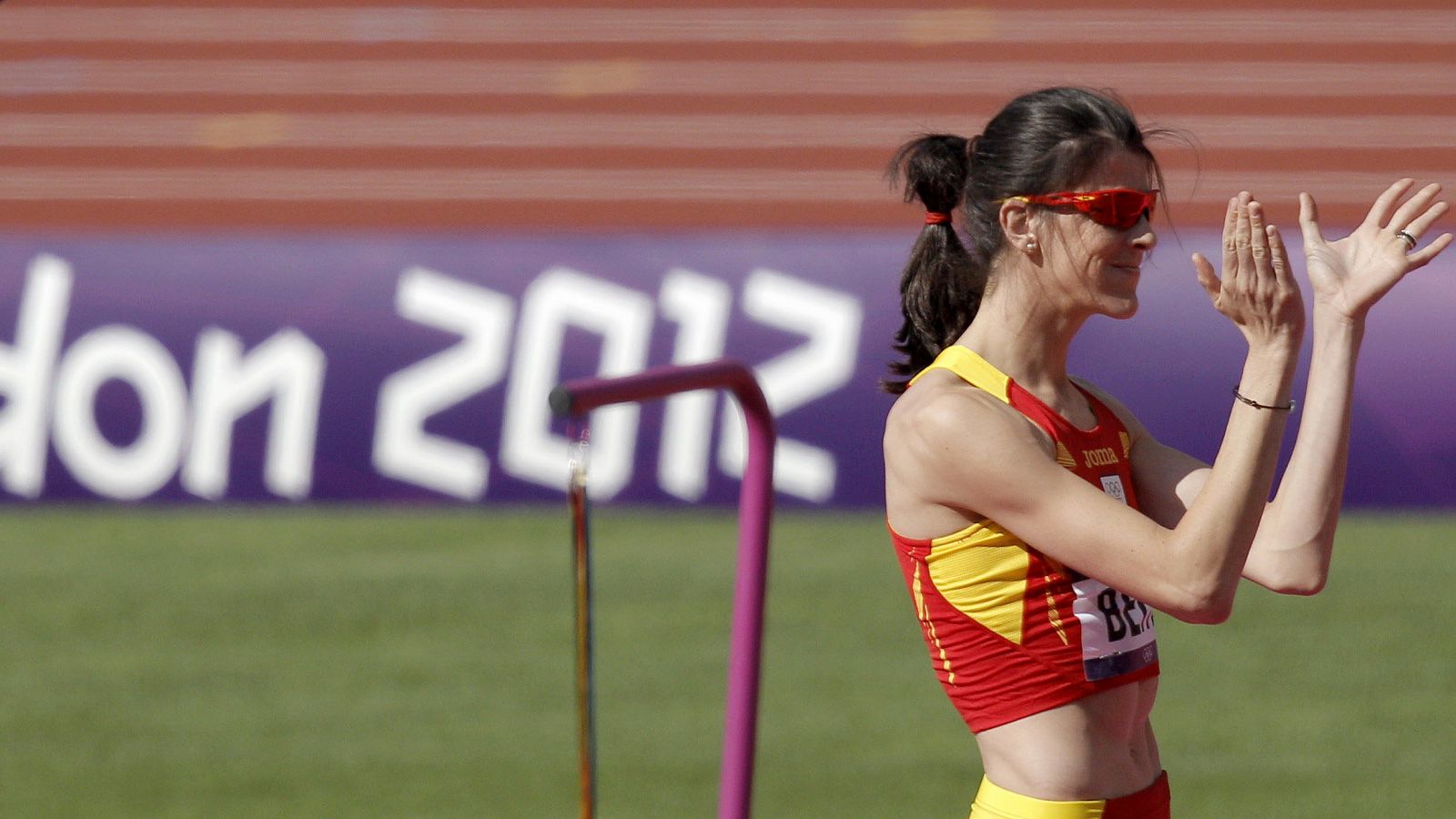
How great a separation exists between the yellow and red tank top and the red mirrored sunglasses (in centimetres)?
25

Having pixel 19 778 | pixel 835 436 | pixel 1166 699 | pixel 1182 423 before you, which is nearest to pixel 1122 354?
pixel 1182 423

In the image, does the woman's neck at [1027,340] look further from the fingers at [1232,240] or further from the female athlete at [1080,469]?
the fingers at [1232,240]

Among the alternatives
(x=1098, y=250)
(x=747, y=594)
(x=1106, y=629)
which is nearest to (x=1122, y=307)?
(x=1098, y=250)

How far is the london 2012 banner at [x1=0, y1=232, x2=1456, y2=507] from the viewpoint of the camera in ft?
30.0

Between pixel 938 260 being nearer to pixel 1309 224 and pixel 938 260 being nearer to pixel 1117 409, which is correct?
pixel 1117 409

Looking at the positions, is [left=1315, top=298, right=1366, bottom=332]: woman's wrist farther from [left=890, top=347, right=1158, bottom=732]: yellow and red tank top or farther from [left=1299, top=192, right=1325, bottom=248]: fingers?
[left=890, top=347, right=1158, bottom=732]: yellow and red tank top

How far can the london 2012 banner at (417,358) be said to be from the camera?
915 centimetres

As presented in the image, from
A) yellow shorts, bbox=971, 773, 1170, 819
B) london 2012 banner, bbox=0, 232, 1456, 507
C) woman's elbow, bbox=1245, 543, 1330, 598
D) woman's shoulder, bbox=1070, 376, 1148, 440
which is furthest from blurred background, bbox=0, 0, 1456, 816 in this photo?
yellow shorts, bbox=971, 773, 1170, 819

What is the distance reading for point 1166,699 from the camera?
6.47 m

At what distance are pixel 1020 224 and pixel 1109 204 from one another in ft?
0.44

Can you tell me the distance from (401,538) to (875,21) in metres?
5.19

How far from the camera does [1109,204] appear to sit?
2576mm

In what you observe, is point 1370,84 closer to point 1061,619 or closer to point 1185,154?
point 1185,154

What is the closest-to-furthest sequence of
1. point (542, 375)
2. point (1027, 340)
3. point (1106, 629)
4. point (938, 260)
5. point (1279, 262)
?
1. point (1279, 262)
2. point (1106, 629)
3. point (1027, 340)
4. point (938, 260)
5. point (542, 375)
